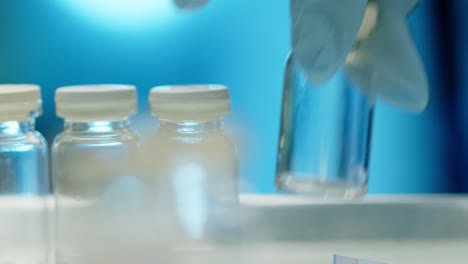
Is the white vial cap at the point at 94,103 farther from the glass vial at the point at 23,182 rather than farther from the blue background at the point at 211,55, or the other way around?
the blue background at the point at 211,55

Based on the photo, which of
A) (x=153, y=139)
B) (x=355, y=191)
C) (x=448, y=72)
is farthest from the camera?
(x=448, y=72)

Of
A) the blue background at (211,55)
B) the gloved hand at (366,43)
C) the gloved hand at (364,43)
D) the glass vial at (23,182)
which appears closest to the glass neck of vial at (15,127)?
the glass vial at (23,182)

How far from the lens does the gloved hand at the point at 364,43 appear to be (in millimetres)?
610

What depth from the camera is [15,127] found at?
764 mm

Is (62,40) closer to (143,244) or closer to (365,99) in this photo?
(143,244)

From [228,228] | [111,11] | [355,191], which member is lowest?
[228,228]

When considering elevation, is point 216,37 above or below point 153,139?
above

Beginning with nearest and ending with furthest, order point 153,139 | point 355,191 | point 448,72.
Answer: point 355,191, point 153,139, point 448,72

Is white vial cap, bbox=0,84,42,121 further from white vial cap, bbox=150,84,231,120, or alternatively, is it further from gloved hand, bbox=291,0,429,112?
gloved hand, bbox=291,0,429,112

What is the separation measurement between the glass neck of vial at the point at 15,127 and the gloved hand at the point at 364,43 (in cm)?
27

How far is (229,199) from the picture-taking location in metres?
0.83

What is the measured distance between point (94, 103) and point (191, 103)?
117mm

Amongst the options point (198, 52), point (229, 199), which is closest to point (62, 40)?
point (198, 52)

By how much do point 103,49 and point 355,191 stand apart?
46 cm
